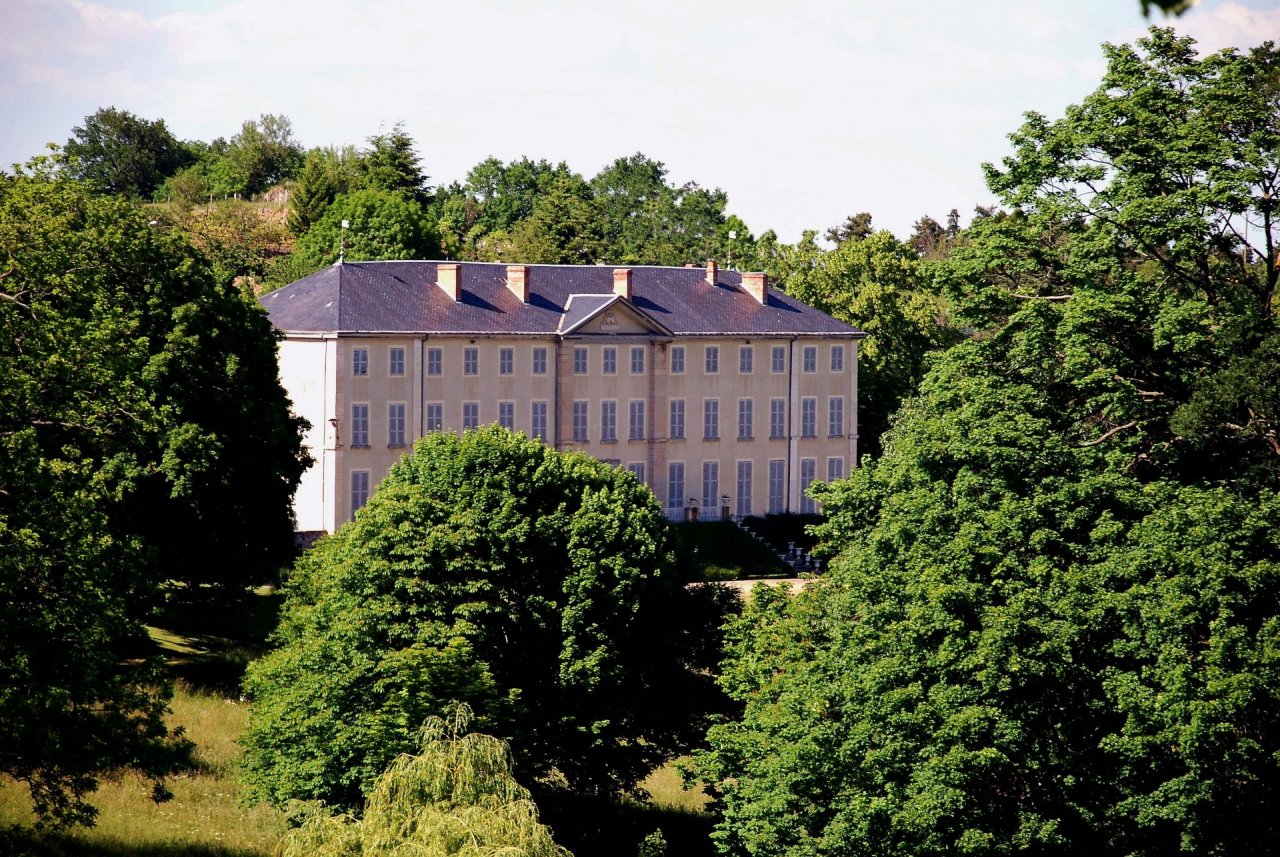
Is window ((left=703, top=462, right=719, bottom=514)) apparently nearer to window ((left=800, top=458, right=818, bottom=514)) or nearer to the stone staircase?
the stone staircase

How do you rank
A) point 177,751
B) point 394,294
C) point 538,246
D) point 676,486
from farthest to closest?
point 538,246 < point 676,486 < point 394,294 < point 177,751

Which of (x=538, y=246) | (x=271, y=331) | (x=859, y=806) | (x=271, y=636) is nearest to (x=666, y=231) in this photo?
(x=538, y=246)

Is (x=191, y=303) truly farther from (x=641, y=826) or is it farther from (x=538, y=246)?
(x=538, y=246)

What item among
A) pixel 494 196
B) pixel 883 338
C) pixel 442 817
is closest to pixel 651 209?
pixel 494 196

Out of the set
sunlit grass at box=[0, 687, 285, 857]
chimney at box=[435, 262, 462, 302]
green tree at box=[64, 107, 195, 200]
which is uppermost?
green tree at box=[64, 107, 195, 200]

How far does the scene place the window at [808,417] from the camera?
73375mm

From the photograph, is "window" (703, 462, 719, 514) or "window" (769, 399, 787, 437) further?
"window" (769, 399, 787, 437)

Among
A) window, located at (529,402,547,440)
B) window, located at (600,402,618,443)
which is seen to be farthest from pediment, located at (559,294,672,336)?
window, located at (529,402,547,440)

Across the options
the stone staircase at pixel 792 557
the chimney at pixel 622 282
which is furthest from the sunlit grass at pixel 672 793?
the chimney at pixel 622 282

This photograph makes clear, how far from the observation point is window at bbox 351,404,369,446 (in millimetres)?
63000

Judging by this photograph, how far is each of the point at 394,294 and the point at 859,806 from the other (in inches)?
1544

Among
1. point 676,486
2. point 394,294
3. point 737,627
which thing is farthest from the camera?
point 676,486

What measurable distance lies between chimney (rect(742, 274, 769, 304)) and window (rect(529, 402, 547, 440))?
1192cm

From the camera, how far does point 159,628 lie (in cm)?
4909
